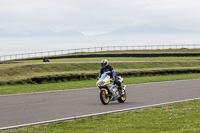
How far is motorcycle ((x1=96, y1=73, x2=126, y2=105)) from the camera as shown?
46.7 feet

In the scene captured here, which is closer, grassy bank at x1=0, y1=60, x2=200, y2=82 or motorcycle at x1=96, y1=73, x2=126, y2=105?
motorcycle at x1=96, y1=73, x2=126, y2=105

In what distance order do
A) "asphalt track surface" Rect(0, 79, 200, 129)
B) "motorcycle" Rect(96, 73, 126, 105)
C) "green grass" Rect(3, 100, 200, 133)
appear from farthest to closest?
"motorcycle" Rect(96, 73, 126, 105) → "asphalt track surface" Rect(0, 79, 200, 129) → "green grass" Rect(3, 100, 200, 133)

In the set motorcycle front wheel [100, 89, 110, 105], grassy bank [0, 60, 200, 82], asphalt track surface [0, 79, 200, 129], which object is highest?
grassy bank [0, 60, 200, 82]

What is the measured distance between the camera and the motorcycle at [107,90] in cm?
1423

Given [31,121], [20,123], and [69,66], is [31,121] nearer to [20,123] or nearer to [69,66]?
[20,123]

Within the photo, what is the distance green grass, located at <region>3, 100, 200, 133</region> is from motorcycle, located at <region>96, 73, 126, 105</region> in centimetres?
259

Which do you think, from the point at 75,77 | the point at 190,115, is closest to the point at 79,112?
the point at 190,115

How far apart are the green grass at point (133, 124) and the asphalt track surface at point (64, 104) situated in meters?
0.99

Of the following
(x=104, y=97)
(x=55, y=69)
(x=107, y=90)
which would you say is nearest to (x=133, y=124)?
(x=104, y=97)

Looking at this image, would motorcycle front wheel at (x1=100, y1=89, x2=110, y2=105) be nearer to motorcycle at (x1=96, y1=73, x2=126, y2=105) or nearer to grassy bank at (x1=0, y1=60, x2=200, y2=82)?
motorcycle at (x1=96, y1=73, x2=126, y2=105)

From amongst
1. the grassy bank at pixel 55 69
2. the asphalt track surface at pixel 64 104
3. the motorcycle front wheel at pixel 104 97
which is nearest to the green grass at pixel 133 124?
the asphalt track surface at pixel 64 104

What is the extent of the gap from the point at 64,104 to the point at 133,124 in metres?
5.46

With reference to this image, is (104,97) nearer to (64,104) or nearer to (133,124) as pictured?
(64,104)

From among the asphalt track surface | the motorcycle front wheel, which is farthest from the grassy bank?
the motorcycle front wheel
